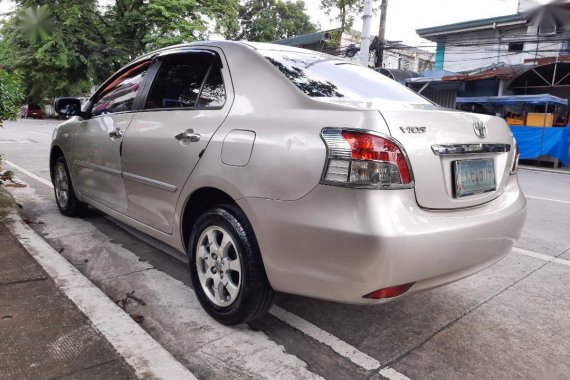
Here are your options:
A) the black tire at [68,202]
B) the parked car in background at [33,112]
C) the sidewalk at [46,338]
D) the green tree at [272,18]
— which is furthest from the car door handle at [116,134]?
the parked car in background at [33,112]

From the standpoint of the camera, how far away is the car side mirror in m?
4.48

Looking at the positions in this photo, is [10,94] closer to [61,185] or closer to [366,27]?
[61,185]

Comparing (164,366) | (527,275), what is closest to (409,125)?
(164,366)

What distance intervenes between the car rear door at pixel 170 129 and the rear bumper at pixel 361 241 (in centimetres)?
62

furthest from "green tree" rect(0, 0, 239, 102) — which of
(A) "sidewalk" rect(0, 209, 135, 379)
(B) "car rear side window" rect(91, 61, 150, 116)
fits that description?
(A) "sidewalk" rect(0, 209, 135, 379)

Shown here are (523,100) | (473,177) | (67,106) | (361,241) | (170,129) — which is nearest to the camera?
(361,241)

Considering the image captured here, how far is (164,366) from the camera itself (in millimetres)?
2178

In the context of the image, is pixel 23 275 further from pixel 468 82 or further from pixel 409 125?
pixel 468 82

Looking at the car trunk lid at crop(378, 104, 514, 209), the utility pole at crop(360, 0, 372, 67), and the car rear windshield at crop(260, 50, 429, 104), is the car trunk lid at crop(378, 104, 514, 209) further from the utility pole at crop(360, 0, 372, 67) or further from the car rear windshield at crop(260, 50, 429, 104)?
the utility pole at crop(360, 0, 372, 67)

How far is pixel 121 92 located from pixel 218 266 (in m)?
1.98

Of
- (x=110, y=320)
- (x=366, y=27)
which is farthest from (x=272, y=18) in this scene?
(x=110, y=320)

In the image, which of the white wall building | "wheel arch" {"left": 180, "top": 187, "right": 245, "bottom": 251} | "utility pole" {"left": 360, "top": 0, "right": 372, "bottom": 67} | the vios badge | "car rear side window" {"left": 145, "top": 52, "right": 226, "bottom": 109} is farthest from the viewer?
the white wall building

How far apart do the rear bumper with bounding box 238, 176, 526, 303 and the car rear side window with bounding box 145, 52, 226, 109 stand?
84cm

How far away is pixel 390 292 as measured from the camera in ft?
6.73
